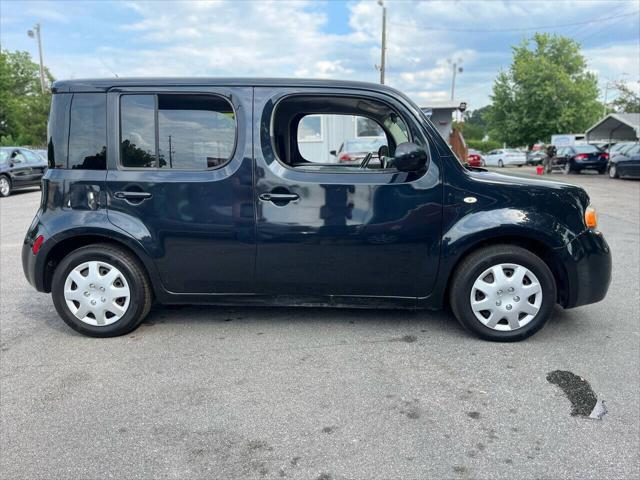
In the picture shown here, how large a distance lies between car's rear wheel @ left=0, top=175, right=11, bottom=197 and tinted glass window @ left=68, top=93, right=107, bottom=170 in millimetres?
13685

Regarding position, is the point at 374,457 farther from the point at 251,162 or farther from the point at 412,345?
the point at 251,162

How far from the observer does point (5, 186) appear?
1527 cm

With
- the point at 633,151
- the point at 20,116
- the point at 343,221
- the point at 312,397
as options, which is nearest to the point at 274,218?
the point at 343,221

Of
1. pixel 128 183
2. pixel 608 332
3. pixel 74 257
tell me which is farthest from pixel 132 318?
pixel 608 332

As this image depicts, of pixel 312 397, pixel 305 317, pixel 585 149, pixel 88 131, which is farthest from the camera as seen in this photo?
pixel 585 149

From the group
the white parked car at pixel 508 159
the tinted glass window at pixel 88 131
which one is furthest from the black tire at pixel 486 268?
the white parked car at pixel 508 159

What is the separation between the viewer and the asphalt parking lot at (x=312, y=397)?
240cm

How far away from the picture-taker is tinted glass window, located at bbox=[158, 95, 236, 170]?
367 cm

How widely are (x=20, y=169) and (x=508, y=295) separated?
16268 mm

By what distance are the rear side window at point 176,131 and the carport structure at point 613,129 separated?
97.2 ft

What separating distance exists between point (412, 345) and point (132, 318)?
211cm

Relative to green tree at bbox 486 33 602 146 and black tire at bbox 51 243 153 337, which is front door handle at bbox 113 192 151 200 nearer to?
black tire at bbox 51 243 153 337

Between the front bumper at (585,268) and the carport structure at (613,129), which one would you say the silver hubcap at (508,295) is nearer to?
the front bumper at (585,268)

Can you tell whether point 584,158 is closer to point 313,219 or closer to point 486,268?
point 486,268
